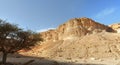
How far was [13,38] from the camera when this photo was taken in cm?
2834

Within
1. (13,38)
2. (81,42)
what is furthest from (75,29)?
(13,38)

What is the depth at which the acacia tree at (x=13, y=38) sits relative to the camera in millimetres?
27109

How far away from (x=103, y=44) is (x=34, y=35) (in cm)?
3266

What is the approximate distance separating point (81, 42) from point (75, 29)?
1401cm

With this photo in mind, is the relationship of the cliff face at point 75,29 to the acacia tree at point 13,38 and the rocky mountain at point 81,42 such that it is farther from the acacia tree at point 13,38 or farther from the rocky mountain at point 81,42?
the acacia tree at point 13,38

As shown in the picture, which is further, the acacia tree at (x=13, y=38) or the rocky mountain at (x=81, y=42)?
the rocky mountain at (x=81, y=42)

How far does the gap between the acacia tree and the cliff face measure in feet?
151

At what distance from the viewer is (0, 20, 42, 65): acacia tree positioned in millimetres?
27109

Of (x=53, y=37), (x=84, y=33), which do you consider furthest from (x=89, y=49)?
(x=53, y=37)

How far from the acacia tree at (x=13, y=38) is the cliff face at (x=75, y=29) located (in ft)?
151

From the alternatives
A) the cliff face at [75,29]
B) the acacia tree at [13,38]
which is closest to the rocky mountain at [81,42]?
the cliff face at [75,29]

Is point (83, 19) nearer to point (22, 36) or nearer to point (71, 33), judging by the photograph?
point (71, 33)

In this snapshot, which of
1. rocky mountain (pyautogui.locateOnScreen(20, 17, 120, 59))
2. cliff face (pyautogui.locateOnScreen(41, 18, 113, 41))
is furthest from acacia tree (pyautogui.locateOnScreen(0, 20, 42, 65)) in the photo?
cliff face (pyautogui.locateOnScreen(41, 18, 113, 41))

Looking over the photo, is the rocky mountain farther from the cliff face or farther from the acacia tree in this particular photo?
the acacia tree
